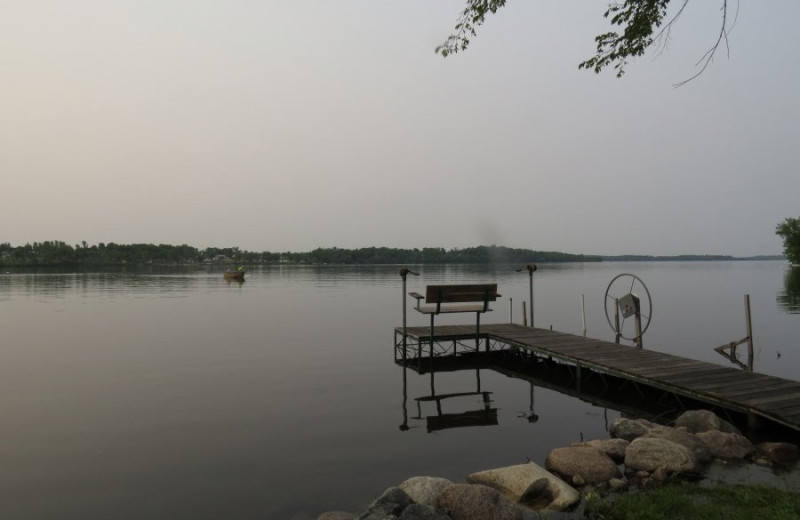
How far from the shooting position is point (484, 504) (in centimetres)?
625

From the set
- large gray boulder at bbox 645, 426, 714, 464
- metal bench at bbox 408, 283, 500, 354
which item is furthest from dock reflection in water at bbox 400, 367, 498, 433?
large gray boulder at bbox 645, 426, 714, 464

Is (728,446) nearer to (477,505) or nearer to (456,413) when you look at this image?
(477,505)

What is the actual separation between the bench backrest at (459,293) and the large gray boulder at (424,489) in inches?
352

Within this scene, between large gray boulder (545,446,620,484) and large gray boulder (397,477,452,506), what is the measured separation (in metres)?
1.92

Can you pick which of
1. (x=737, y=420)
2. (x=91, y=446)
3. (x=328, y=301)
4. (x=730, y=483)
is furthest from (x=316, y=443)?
(x=328, y=301)

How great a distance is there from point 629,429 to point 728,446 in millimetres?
1550

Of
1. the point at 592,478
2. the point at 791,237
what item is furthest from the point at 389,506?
the point at 791,237

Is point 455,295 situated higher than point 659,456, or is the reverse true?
point 455,295

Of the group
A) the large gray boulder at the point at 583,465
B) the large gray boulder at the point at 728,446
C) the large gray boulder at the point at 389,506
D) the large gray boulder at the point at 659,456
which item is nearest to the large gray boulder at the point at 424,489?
the large gray boulder at the point at 389,506

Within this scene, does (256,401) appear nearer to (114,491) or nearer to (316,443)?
(316,443)

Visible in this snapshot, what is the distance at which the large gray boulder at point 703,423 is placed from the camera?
30.3 feet

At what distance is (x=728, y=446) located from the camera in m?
8.24

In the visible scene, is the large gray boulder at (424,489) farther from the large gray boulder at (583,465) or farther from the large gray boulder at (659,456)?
the large gray boulder at (659,456)

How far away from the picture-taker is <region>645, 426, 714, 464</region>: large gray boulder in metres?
8.01
